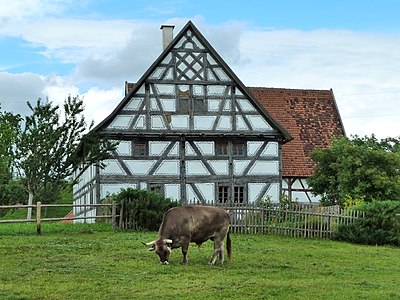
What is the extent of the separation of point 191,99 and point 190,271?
72.6ft

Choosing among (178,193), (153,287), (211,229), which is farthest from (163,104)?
(153,287)

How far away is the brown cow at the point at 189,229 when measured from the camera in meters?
18.3

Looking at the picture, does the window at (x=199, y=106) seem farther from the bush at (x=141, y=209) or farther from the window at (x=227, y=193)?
the bush at (x=141, y=209)

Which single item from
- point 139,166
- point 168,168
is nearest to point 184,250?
point 139,166

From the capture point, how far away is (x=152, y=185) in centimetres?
3838

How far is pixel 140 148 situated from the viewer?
126 feet

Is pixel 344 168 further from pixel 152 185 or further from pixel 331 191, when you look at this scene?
pixel 152 185

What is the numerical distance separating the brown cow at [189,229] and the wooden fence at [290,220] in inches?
409

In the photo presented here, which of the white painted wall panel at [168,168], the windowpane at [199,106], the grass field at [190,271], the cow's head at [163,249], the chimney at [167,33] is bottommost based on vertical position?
the grass field at [190,271]

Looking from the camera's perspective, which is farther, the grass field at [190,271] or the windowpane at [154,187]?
the windowpane at [154,187]

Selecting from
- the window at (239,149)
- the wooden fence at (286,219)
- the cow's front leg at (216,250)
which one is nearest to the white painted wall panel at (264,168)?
the window at (239,149)

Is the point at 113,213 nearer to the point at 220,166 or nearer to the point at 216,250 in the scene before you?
the point at 216,250

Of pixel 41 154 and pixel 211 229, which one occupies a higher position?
pixel 41 154

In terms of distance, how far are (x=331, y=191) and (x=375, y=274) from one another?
19832mm
